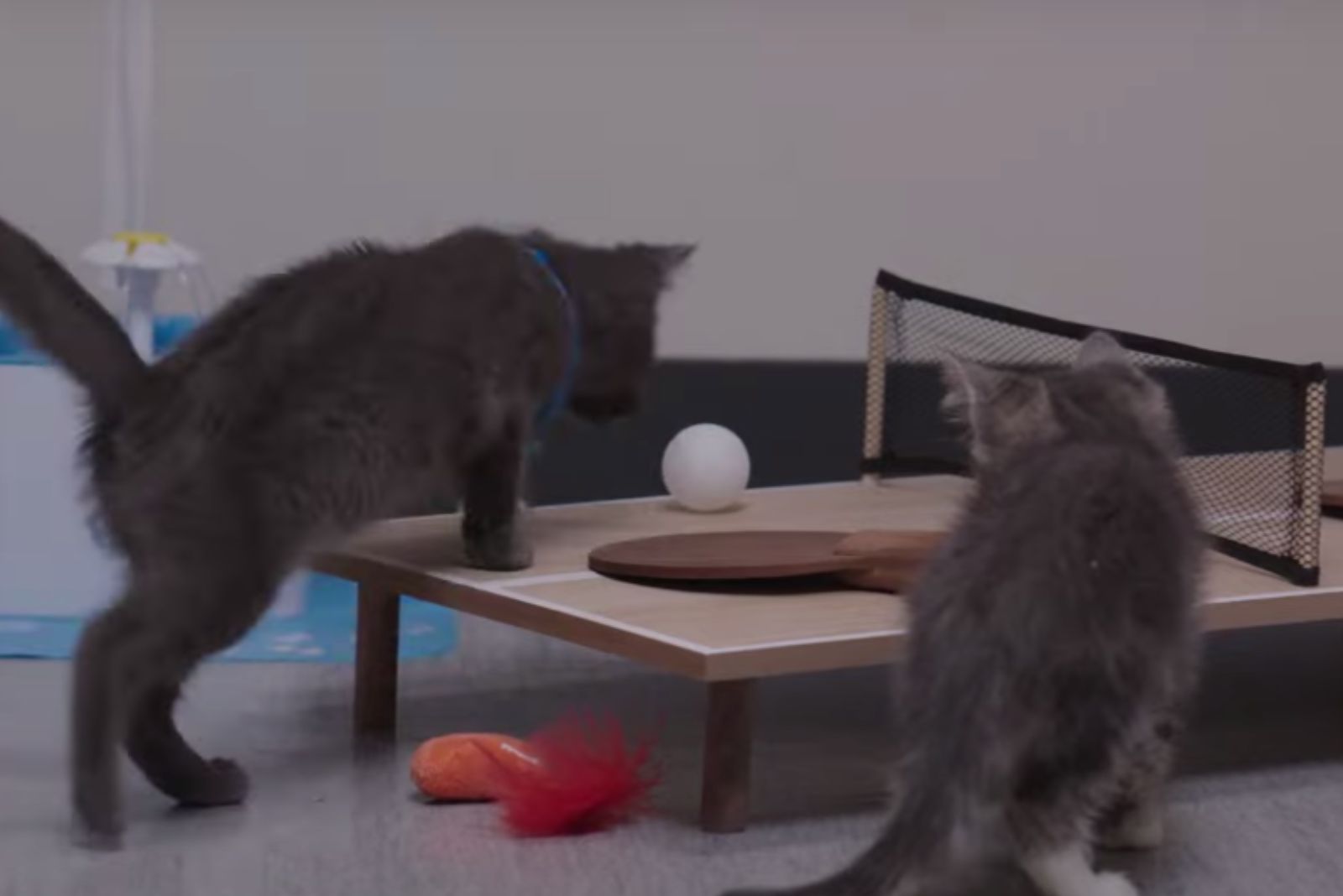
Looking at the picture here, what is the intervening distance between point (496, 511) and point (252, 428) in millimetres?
462

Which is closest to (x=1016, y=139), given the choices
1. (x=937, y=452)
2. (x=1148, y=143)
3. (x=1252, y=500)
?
(x=1148, y=143)

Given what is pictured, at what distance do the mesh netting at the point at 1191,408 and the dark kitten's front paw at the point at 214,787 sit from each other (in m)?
1.00

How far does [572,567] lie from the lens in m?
3.12

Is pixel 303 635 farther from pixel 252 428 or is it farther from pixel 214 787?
pixel 252 428

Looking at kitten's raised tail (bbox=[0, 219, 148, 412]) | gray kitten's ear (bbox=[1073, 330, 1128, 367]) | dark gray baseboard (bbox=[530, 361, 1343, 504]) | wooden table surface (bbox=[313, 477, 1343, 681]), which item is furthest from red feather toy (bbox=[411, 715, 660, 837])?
dark gray baseboard (bbox=[530, 361, 1343, 504])

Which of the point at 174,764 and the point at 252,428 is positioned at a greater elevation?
the point at 252,428

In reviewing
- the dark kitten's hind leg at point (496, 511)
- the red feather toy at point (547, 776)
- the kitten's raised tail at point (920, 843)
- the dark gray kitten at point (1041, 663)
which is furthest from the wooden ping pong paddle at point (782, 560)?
the kitten's raised tail at point (920, 843)

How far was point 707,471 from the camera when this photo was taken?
351cm

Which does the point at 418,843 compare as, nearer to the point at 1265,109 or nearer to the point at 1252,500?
the point at 1252,500

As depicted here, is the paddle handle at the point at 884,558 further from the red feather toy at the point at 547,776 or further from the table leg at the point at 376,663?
the table leg at the point at 376,663

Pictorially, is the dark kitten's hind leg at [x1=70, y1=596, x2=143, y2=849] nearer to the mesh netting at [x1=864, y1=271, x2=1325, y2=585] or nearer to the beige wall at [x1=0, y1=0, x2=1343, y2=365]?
the mesh netting at [x1=864, y1=271, x2=1325, y2=585]

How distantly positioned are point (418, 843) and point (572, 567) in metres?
0.52

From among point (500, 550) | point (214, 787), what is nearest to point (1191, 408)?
point (500, 550)

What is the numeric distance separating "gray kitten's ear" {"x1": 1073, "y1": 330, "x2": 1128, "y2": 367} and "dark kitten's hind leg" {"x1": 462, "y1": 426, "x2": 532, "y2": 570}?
73 cm
